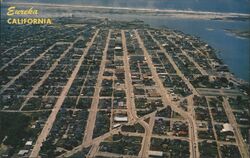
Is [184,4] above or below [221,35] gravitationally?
above

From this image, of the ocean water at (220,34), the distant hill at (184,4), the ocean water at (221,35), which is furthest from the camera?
the distant hill at (184,4)

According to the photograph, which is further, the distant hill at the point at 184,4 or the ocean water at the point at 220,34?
the distant hill at the point at 184,4

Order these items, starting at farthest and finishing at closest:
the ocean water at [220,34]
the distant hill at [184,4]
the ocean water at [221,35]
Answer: the distant hill at [184,4] < the ocean water at [220,34] < the ocean water at [221,35]

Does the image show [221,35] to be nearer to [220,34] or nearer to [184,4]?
[220,34]

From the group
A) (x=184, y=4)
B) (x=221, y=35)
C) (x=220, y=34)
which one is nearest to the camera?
(x=221, y=35)

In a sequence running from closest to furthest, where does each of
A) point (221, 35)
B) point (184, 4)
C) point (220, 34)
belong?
point (221, 35)
point (220, 34)
point (184, 4)

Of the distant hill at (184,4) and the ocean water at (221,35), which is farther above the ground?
the distant hill at (184,4)

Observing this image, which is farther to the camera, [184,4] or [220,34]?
[184,4]

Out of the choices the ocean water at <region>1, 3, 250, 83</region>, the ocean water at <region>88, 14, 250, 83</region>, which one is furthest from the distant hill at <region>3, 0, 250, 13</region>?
the ocean water at <region>88, 14, 250, 83</region>

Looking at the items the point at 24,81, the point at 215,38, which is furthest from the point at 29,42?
the point at 215,38

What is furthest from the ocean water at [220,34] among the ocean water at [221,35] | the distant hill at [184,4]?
the distant hill at [184,4]

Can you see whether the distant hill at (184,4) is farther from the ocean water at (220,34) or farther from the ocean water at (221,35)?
the ocean water at (221,35)

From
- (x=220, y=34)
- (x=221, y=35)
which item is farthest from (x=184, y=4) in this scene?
(x=221, y=35)
